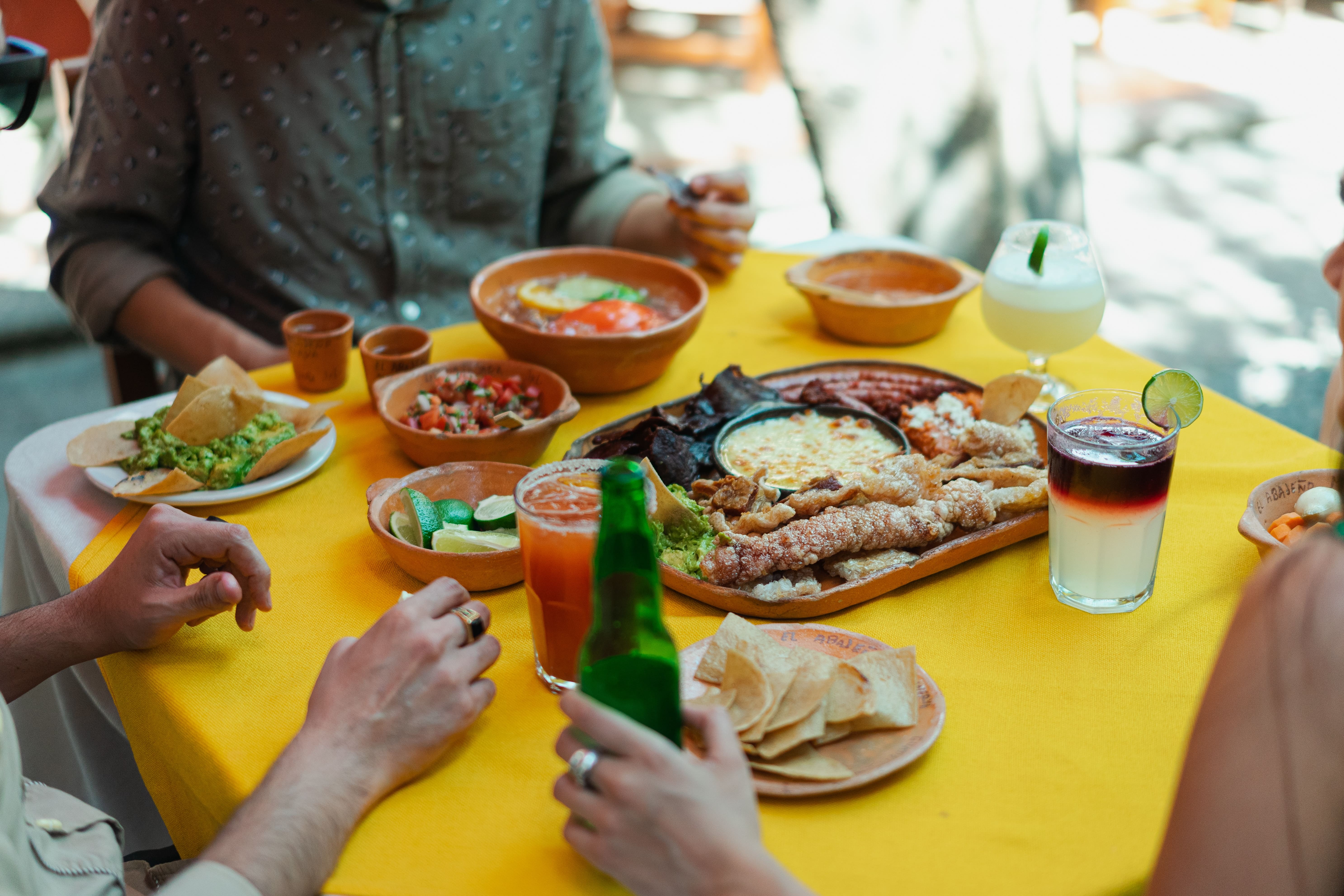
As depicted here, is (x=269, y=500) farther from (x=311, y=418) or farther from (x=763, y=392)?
(x=763, y=392)

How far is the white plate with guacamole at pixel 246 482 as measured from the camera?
165 centimetres

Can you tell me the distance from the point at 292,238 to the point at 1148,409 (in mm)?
2189

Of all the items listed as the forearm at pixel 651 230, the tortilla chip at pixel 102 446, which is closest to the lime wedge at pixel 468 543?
the tortilla chip at pixel 102 446

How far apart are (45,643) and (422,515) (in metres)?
0.53

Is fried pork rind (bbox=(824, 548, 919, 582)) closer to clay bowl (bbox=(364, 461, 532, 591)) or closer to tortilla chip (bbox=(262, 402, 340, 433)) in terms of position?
clay bowl (bbox=(364, 461, 532, 591))

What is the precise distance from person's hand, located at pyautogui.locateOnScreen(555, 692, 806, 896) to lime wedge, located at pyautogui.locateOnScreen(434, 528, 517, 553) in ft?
1.79

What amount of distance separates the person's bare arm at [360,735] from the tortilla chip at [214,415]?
67cm

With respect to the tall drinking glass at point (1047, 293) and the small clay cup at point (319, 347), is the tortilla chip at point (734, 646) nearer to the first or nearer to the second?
the tall drinking glass at point (1047, 293)

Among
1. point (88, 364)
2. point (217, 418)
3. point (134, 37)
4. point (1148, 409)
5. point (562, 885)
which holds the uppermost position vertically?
point (134, 37)

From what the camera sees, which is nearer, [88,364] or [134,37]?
[134,37]

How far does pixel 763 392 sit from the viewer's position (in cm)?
193

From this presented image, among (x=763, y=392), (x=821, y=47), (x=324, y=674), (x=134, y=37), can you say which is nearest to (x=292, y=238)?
(x=134, y=37)

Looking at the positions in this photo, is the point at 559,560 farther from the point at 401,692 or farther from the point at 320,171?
the point at 320,171

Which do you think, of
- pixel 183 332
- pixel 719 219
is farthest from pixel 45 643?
pixel 719 219
